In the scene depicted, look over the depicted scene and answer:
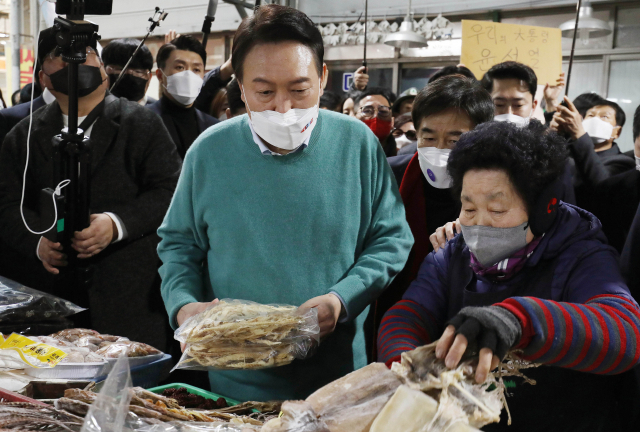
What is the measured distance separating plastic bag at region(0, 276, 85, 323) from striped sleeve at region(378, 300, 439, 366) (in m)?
1.14

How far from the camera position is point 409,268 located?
196cm

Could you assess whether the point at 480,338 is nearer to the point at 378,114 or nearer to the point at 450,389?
the point at 450,389

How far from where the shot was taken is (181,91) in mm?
3309

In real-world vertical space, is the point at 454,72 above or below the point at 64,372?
above

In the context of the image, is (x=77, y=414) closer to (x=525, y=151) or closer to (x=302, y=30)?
(x=302, y=30)

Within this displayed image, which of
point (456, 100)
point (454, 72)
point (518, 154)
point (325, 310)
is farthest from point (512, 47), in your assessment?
point (325, 310)

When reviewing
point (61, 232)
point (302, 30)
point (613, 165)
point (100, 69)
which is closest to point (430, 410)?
point (302, 30)

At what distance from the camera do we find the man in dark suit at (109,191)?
88.7 inches

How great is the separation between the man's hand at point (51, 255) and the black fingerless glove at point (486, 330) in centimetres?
157

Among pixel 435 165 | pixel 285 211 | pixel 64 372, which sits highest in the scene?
pixel 435 165

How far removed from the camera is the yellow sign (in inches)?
65.7

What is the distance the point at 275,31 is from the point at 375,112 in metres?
2.27

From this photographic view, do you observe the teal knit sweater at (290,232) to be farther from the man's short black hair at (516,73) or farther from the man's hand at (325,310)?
the man's short black hair at (516,73)

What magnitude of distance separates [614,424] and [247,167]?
3.70ft
